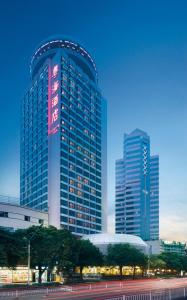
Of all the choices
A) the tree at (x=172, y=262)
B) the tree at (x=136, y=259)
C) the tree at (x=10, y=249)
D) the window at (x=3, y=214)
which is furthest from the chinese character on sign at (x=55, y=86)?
the tree at (x=10, y=249)

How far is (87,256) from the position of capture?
360 ft

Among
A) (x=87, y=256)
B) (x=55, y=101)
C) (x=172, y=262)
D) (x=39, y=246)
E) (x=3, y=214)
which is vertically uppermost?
(x=55, y=101)

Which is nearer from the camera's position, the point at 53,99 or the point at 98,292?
the point at 98,292

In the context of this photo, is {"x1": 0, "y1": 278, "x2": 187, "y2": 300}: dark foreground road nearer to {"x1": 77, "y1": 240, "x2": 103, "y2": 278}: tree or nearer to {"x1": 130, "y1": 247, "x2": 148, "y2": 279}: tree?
{"x1": 77, "y1": 240, "x2": 103, "y2": 278}: tree

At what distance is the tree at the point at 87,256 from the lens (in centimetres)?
10806

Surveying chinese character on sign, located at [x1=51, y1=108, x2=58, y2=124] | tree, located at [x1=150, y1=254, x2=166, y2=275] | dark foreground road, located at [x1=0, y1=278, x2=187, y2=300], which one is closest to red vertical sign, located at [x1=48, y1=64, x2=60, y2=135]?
chinese character on sign, located at [x1=51, y1=108, x2=58, y2=124]

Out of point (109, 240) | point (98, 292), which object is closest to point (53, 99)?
point (109, 240)

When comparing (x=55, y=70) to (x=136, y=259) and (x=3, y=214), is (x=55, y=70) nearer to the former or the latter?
(x=3, y=214)

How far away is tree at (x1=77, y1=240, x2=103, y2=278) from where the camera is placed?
108 m

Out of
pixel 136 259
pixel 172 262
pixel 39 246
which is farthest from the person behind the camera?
pixel 172 262

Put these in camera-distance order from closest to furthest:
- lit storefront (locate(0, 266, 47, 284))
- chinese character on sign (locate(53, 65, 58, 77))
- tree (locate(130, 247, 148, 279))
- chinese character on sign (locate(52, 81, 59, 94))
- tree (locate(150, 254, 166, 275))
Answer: lit storefront (locate(0, 266, 47, 284)) → tree (locate(130, 247, 148, 279)) → tree (locate(150, 254, 166, 275)) → chinese character on sign (locate(52, 81, 59, 94)) → chinese character on sign (locate(53, 65, 58, 77))

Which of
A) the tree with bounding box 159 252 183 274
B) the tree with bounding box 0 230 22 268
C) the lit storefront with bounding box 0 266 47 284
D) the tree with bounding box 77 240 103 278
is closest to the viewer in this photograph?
the tree with bounding box 0 230 22 268

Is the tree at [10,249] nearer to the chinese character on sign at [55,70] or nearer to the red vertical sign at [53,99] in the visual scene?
the red vertical sign at [53,99]

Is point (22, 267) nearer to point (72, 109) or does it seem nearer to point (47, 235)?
point (47, 235)
